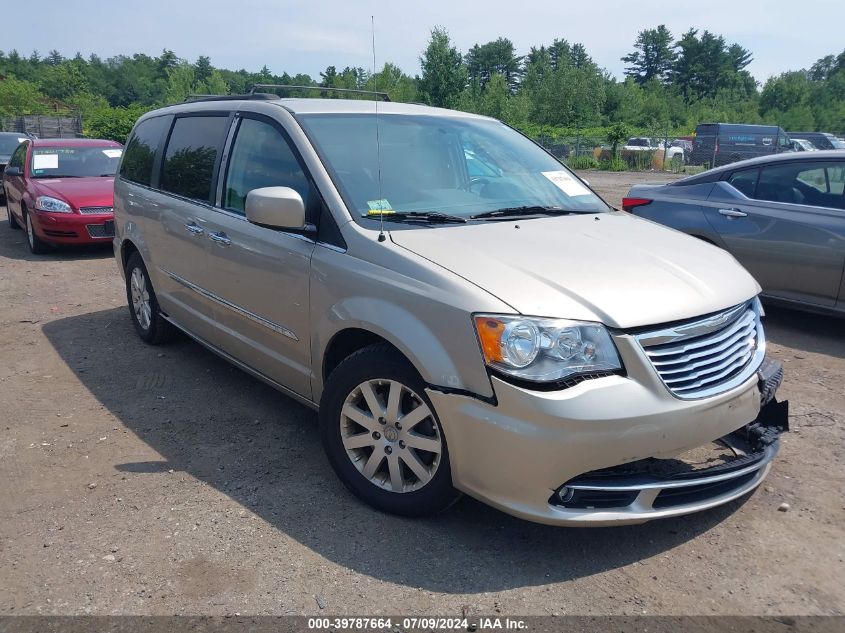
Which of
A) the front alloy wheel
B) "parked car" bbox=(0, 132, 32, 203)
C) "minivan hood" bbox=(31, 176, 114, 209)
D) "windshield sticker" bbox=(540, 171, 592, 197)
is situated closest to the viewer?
the front alloy wheel

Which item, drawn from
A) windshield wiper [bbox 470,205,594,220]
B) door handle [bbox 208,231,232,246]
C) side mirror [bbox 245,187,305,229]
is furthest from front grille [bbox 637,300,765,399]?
door handle [bbox 208,231,232,246]

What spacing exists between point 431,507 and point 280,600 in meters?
0.73

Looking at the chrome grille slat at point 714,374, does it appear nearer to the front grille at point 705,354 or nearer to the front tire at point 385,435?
the front grille at point 705,354

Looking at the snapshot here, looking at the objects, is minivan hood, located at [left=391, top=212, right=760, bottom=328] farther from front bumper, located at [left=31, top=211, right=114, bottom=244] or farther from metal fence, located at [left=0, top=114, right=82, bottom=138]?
metal fence, located at [left=0, top=114, right=82, bottom=138]

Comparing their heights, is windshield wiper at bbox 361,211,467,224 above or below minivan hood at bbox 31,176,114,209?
above

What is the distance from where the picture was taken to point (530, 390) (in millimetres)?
2693

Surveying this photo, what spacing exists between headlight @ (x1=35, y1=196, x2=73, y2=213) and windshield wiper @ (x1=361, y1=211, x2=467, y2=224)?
7.66 meters

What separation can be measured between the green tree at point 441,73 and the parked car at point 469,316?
4499cm

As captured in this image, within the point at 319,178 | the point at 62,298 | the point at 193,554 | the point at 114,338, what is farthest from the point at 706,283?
the point at 62,298

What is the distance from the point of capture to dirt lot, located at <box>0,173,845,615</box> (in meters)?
2.75

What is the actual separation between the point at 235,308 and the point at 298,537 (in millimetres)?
1576

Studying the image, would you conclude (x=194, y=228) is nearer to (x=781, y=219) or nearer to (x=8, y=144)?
(x=781, y=219)

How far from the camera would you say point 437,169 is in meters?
3.96

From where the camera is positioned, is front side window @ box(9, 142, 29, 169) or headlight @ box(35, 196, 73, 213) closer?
headlight @ box(35, 196, 73, 213)
